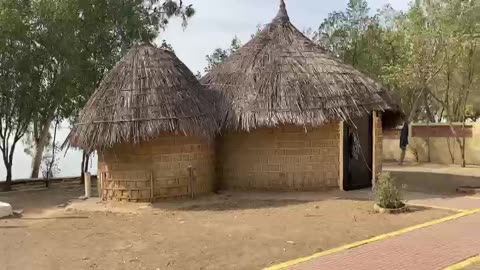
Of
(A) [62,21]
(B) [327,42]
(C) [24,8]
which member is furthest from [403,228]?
(B) [327,42]

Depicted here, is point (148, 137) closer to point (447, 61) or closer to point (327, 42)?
point (447, 61)

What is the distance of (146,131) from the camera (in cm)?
1198

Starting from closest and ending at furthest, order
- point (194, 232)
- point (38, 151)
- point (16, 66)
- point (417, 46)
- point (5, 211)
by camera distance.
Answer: point (194, 232)
point (5, 211)
point (16, 66)
point (38, 151)
point (417, 46)

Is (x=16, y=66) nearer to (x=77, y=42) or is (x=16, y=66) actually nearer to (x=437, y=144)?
(x=77, y=42)

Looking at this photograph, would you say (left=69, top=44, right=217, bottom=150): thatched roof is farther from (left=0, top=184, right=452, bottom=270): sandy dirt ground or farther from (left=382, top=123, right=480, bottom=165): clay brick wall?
(left=382, top=123, right=480, bottom=165): clay brick wall

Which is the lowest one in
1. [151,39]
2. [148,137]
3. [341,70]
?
[148,137]

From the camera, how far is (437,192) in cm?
1430

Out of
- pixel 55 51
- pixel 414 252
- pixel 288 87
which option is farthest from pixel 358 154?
pixel 55 51

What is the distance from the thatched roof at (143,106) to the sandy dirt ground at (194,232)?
1603mm

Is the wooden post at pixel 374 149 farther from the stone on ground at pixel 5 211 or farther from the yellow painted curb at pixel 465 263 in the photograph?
the stone on ground at pixel 5 211

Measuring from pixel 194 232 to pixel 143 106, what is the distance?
3.84 meters

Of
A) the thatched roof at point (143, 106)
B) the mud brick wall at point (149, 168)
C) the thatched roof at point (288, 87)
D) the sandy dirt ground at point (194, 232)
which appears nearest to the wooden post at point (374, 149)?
the thatched roof at point (288, 87)

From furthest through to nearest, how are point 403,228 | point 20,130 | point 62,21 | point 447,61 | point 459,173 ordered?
1. point 447,61
2. point 459,173
3. point 20,130
4. point 62,21
5. point 403,228

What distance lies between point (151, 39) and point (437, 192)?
34.7ft
